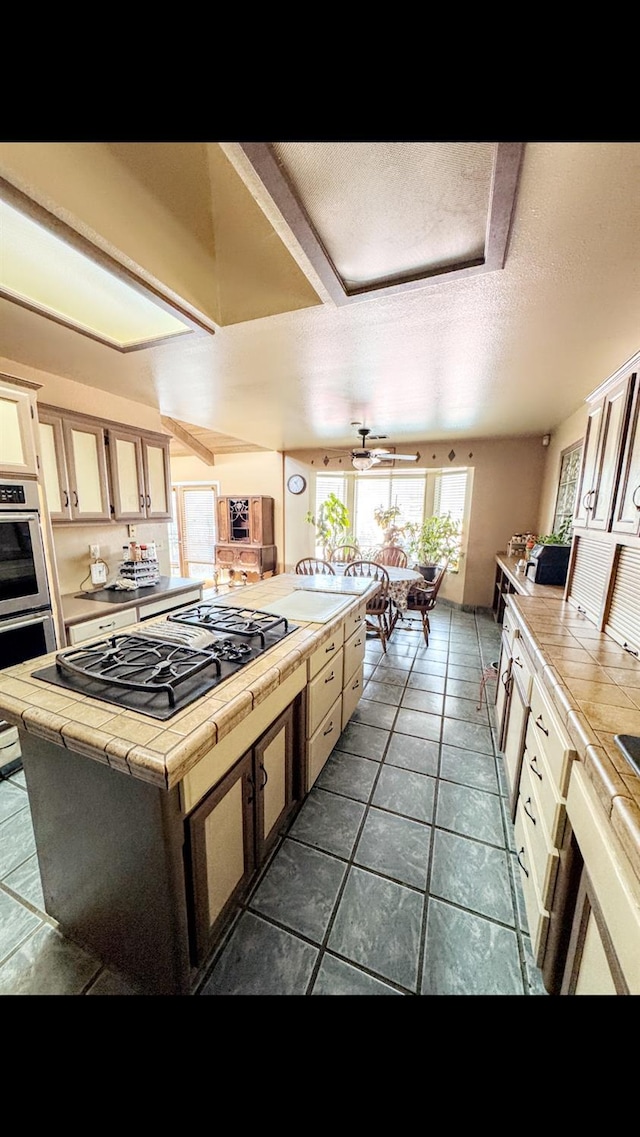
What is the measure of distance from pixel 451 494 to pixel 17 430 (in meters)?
4.83

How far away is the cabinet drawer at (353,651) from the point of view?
2.12 meters

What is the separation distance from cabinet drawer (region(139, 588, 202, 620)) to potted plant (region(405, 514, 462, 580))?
10.2 ft

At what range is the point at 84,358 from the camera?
236cm

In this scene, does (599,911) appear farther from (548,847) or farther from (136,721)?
(136,721)

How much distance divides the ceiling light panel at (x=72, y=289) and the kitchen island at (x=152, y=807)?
1.57 metres

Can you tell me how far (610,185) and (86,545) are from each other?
3.56m

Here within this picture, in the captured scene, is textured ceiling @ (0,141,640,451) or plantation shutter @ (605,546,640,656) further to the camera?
plantation shutter @ (605,546,640,656)

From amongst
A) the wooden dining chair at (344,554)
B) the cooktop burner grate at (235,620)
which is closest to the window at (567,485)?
the wooden dining chair at (344,554)

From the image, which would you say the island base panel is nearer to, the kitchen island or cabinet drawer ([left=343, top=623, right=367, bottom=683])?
the kitchen island

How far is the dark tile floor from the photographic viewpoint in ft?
3.69

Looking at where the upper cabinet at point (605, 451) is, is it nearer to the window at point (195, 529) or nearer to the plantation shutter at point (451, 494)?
the plantation shutter at point (451, 494)

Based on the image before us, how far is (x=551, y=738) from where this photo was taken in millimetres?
1159

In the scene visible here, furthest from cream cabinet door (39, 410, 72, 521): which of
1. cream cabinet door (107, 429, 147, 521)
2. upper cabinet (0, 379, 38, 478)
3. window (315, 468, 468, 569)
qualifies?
window (315, 468, 468, 569)
